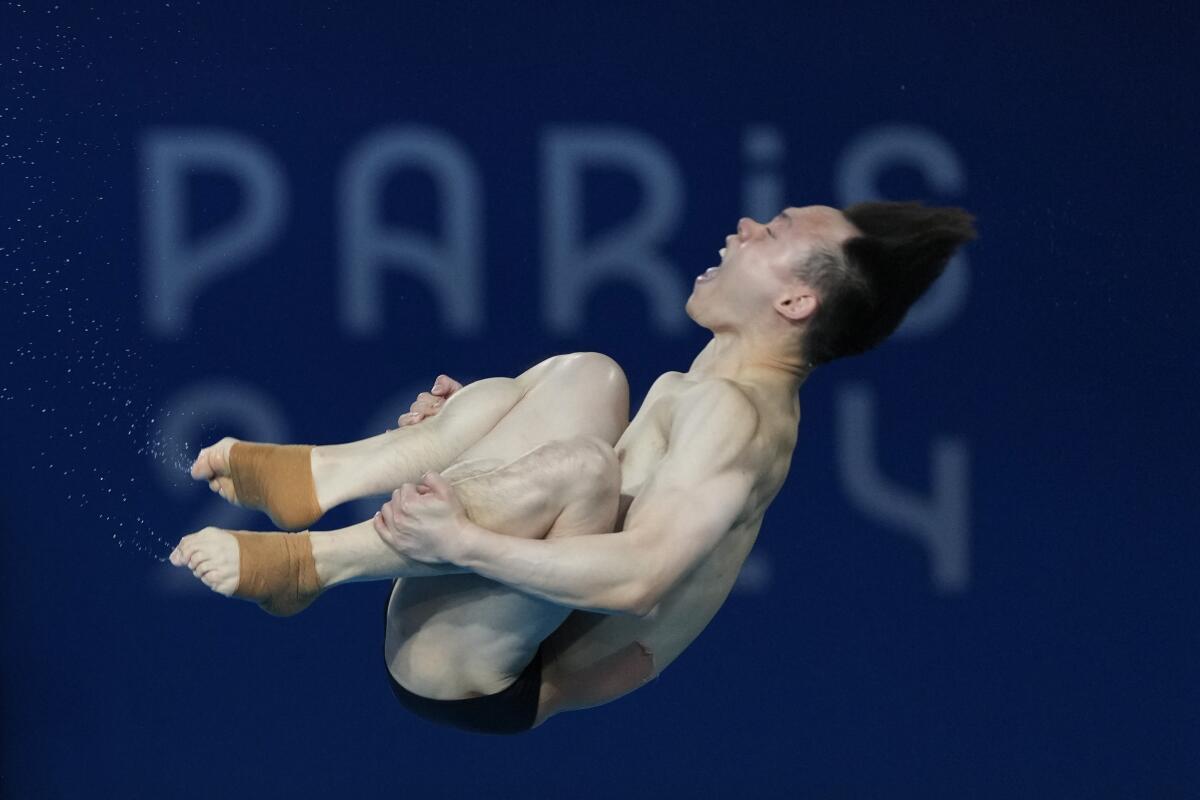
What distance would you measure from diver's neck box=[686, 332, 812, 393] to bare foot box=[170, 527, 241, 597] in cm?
91

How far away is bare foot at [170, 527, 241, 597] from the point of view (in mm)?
2646

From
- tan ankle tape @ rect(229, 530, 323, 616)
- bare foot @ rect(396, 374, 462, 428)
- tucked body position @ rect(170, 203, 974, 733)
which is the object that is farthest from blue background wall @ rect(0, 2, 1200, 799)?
tan ankle tape @ rect(229, 530, 323, 616)

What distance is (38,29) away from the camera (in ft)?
15.8

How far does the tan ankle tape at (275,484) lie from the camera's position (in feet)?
9.54

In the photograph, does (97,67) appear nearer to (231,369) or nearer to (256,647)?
(231,369)

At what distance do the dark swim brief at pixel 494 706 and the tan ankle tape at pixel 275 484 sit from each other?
382 millimetres

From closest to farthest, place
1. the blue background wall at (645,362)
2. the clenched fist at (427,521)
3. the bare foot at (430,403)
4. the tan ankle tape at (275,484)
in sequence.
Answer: the clenched fist at (427,521), the tan ankle tape at (275,484), the bare foot at (430,403), the blue background wall at (645,362)

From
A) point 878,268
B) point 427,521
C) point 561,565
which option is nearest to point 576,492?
point 561,565

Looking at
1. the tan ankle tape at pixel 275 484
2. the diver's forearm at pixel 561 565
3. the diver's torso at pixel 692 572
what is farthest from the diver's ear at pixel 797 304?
the tan ankle tape at pixel 275 484

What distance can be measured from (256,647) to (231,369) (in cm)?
85

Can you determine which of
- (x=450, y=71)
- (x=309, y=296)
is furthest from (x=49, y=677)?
(x=450, y=71)

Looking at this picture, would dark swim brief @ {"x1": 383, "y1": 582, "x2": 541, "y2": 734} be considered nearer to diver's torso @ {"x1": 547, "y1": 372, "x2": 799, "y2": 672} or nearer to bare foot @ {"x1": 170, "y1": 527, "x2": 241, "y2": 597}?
diver's torso @ {"x1": 547, "y1": 372, "x2": 799, "y2": 672}

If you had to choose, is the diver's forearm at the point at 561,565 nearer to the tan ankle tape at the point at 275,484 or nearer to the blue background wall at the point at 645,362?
the tan ankle tape at the point at 275,484

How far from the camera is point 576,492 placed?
2.68 m
